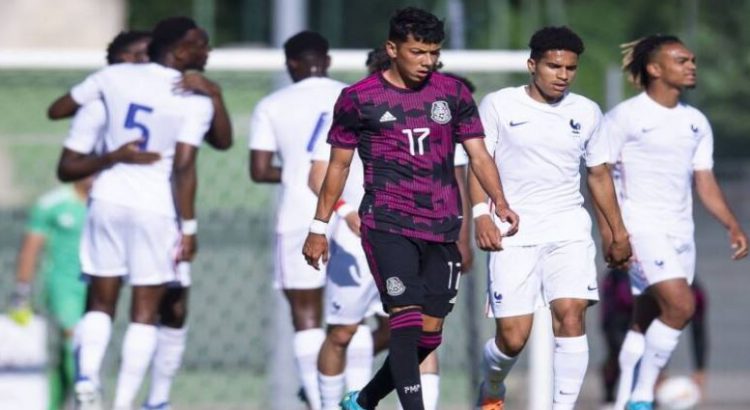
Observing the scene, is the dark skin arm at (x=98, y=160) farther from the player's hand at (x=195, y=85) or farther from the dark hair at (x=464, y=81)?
Answer: the dark hair at (x=464, y=81)

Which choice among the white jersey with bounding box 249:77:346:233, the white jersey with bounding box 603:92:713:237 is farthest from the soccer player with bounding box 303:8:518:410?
the white jersey with bounding box 603:92:713:237

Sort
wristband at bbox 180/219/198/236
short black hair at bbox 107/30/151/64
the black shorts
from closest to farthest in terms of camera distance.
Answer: the black shorts → wristband at bbox 180/219/198/236 → short black hair at bbox 107/30/151/64

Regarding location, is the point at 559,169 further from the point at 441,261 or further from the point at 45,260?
the point at 45,260

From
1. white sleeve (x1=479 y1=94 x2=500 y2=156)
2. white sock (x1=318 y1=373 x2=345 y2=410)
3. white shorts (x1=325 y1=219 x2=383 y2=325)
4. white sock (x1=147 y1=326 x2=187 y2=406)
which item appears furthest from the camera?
white sock (x1=147 y1=326 x2=187 y2=406)

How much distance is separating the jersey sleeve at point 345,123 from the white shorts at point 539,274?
1125mm

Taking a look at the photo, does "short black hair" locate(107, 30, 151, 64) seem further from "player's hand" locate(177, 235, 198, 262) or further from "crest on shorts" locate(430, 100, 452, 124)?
"crest on shorts" locate(430, 100, 452, 124)

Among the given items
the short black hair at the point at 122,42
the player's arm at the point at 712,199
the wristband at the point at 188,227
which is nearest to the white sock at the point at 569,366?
the player's arm at the point at 712,199

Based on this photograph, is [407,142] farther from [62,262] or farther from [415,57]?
[62,262]

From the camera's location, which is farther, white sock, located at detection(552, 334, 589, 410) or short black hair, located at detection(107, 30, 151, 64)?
short black hair, located at detection(107, 30, 151, 64)

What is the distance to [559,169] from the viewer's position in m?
10.7

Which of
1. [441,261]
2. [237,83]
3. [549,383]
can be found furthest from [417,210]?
[237,83]

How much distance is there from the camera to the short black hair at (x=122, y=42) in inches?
501

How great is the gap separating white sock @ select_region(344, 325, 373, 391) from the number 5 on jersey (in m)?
1.65

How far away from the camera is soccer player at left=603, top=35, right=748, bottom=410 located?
11938 mm
